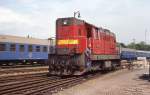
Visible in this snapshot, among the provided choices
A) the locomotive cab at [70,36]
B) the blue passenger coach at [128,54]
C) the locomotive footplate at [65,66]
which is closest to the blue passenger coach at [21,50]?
the blue passenger coach at [128,54]

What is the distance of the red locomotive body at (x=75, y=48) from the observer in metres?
19.3

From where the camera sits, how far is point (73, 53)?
63.3 feet

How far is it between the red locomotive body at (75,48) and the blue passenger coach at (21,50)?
436 inches

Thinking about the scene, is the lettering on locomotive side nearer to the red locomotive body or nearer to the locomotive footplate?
the red locomotive body

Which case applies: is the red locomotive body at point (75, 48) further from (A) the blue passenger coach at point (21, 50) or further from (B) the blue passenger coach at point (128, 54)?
(B) the blue passenger coach at point (128, 54)

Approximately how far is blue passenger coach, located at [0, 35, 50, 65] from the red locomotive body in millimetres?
11084

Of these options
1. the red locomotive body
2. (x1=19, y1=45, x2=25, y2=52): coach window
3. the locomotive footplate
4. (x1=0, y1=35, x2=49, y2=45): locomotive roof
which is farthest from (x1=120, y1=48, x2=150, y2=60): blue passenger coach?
the locomotive footplate

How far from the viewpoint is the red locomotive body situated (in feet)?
63.3

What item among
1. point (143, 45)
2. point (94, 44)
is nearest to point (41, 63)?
point (94, 44)

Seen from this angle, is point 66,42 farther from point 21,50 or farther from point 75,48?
point 21,50

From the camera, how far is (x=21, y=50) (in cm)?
3284

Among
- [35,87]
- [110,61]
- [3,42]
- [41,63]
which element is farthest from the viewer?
[41,63]

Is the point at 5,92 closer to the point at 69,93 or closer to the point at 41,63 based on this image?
the point at 69,93

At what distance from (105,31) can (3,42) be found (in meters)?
11.0
